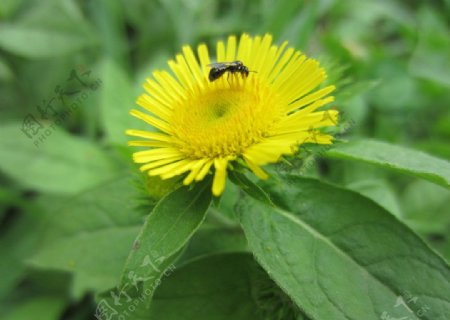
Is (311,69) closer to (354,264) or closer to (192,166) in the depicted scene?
(192,166)

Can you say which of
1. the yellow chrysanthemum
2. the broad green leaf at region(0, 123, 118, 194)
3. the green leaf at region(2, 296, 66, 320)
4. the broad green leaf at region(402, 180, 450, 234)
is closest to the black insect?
the yellow chrysanthemum

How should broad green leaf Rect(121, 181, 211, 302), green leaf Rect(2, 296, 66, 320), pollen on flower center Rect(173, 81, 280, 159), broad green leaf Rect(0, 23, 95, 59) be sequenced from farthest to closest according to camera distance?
1. broad green leaf Rect(0, 23, 95, 59)
2. green leaf Rect(2, 296, 66, 320)
3. pollen on flower center Rect(173, 81, 280, 159)
4. broad green leaf Rect(121, 181, 211, 302)

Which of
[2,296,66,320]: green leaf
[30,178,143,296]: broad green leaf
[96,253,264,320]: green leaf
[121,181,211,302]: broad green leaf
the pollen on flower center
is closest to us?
[121,181,211,302]: broad green leaf

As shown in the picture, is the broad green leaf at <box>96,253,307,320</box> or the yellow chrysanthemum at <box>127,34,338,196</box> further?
the broad green leaf at <box>96,253,307,320</box>

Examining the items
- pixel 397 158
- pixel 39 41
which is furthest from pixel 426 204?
pixel 39 41

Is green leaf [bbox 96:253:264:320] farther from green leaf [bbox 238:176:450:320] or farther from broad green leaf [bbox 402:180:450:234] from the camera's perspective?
broad green leaf [bbox 402:180:450:234]

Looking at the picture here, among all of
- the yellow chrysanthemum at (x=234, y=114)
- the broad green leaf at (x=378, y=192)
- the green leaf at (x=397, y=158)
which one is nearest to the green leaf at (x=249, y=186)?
the yellow chrysanthemum at (x=234, y=114)

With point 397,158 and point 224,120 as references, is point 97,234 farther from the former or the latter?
point 397,158
